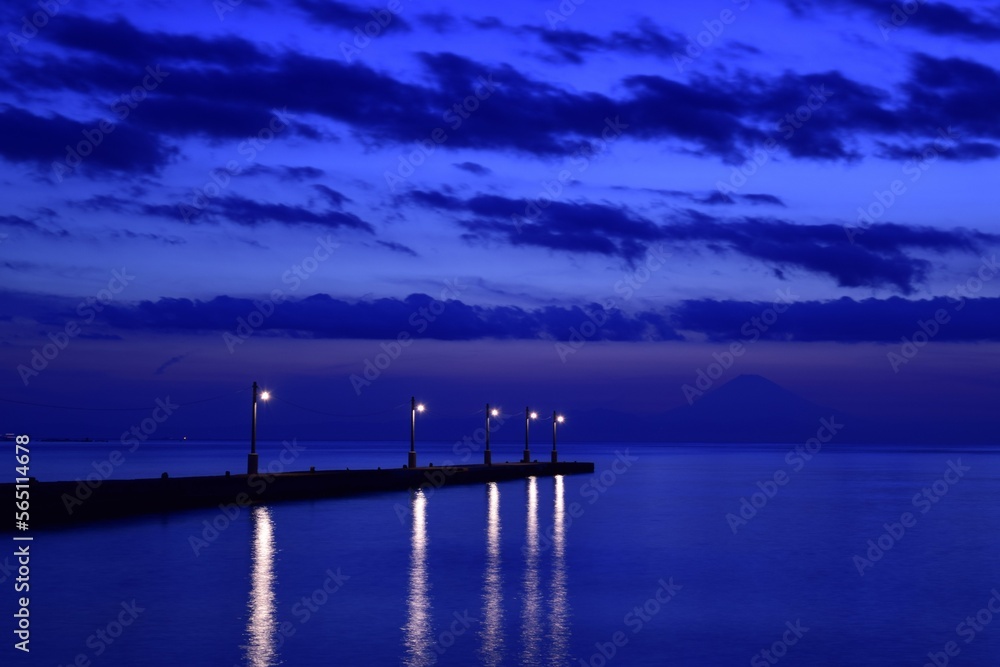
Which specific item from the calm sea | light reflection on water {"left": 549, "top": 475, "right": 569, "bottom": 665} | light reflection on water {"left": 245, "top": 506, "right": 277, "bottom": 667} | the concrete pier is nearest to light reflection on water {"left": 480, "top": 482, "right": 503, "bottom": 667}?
the calm sea

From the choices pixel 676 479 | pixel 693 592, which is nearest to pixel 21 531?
pixel 693 592

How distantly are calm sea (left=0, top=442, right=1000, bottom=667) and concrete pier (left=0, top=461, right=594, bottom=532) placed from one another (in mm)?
1792

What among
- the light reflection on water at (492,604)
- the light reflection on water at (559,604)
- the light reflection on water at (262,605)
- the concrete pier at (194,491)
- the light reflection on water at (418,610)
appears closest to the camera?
the light reflection on water at (262,605)

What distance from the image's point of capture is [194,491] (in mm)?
53719

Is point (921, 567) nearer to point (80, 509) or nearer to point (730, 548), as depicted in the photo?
point (730, 548)

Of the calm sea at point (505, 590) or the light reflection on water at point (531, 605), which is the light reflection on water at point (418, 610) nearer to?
the calm sea at point (505, 590)

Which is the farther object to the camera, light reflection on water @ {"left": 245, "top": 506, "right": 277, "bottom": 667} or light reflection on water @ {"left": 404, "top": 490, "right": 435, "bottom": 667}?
light reflection on water @ {"left": 404, "top": 490, "right": 435, "bottom": 667}

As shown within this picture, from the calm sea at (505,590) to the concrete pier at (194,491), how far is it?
5.88ft

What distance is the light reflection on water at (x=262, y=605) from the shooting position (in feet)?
68.4

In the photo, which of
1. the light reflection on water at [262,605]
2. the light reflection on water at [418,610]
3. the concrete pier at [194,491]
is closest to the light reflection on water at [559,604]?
the light reflection on water at [418,610]

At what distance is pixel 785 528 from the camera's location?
5275 cm

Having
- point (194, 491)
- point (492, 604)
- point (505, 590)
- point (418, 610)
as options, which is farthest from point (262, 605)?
point (194, 491)

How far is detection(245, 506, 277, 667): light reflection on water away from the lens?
68.4 feet

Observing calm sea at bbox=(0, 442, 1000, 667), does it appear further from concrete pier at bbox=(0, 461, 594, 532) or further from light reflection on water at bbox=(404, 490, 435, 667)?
concrete pier at bbox=(0, 461, 594, 532)
